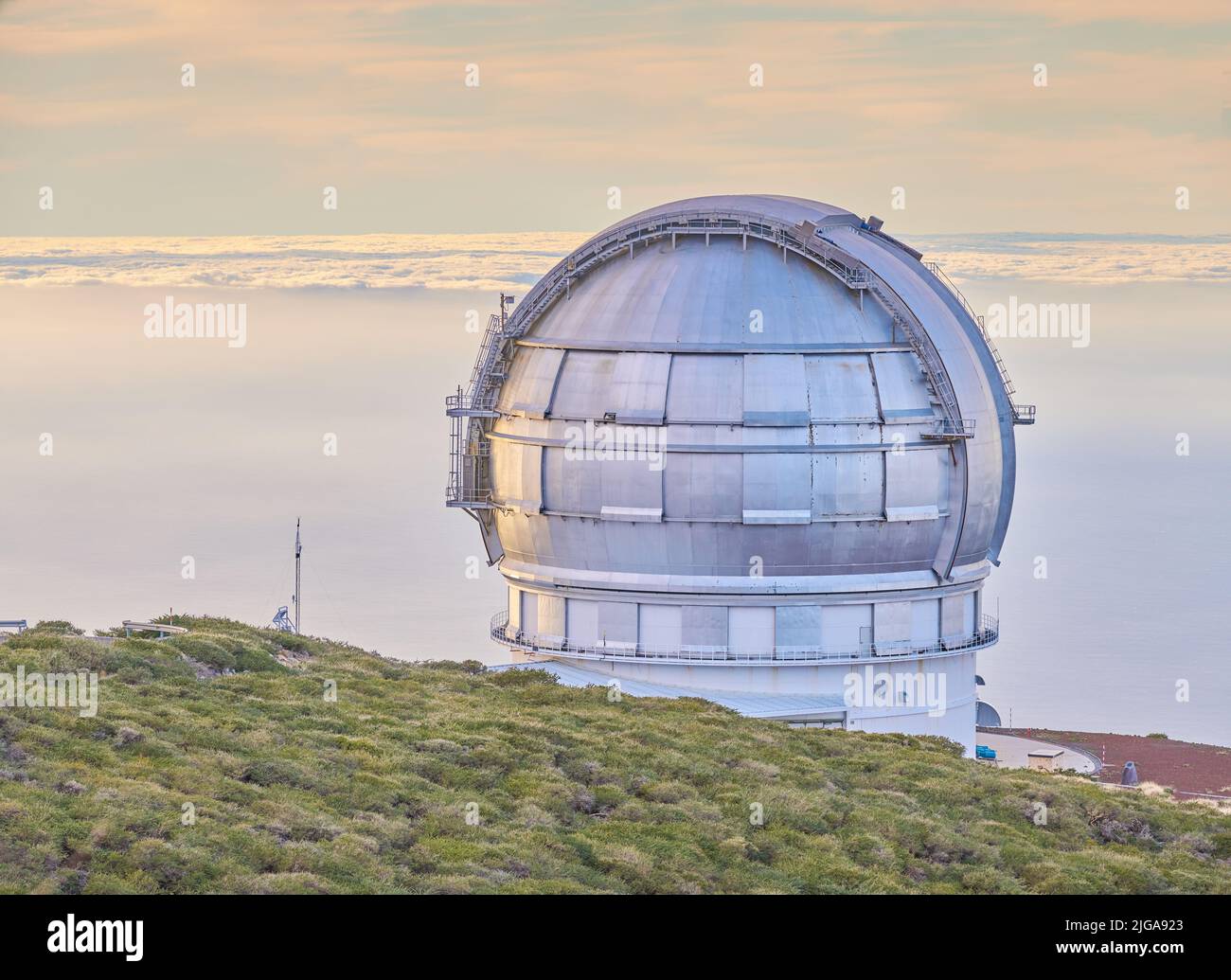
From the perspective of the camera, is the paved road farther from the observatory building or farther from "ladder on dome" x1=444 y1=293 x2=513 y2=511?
"ladder on dome" x1=444 y1=293 x2=513 y2=511

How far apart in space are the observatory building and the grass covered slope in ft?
21.1

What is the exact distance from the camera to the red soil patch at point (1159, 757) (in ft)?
146

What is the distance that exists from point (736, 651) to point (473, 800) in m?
18.4

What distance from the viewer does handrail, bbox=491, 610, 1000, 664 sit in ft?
142

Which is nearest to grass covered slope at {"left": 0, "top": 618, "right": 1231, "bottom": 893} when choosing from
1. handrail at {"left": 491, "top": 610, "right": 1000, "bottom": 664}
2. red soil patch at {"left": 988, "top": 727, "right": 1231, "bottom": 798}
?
handrail at {"left": 491, "top": 610, "right": 1000, "bottom": 664}

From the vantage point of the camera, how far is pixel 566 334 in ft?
147

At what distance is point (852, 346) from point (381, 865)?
2394 centimetres

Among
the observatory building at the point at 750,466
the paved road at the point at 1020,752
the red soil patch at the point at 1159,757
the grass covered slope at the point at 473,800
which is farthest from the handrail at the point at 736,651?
the grass covered slope at the point at 473,800

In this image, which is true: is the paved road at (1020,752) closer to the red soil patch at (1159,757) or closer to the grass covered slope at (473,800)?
the red soil patch at (1159,757)

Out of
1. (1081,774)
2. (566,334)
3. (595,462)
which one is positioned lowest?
(1081,774)

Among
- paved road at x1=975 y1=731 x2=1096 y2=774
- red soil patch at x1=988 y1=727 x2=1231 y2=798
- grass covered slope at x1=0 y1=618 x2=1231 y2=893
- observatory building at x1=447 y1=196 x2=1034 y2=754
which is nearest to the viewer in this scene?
grass covered slope at x1=0 y1=618 x2=1231 y2=893

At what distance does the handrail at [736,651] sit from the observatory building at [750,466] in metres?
0.05
